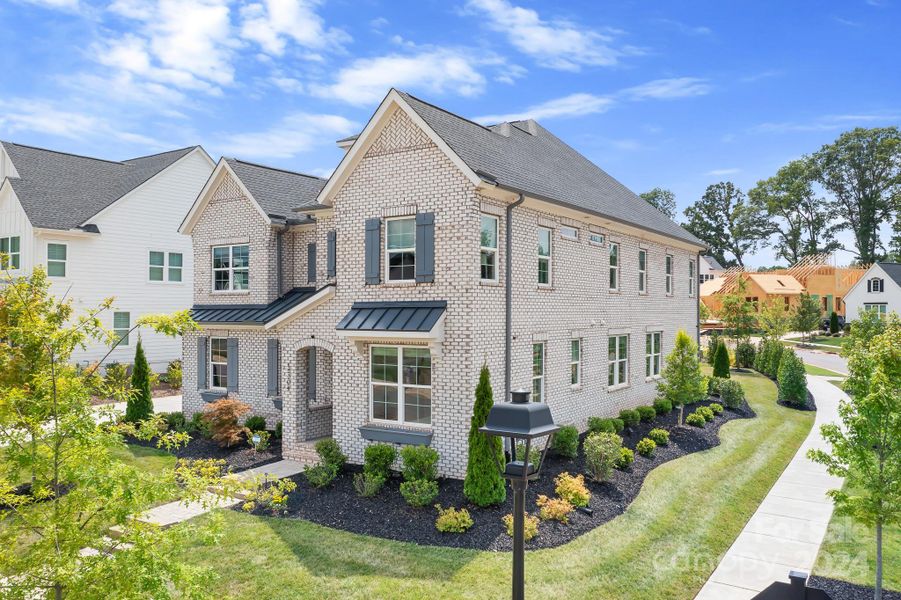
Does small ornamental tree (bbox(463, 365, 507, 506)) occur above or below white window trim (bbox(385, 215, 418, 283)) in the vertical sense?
below

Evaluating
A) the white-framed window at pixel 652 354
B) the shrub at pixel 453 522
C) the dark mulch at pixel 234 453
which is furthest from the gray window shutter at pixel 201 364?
the white-framed window at pixel 652 354

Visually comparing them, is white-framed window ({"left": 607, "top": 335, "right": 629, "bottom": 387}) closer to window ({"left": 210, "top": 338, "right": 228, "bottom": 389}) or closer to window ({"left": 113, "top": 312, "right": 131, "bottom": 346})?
window ({"left": 210, "top": 338, "right": 228, "bottom": 389})

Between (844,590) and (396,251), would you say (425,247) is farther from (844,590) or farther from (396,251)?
(844,590)

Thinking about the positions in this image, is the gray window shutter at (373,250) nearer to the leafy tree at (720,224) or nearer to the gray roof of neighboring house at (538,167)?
the gray roof of neighboring house at (538,167)

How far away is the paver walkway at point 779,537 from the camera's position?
9.87 metres

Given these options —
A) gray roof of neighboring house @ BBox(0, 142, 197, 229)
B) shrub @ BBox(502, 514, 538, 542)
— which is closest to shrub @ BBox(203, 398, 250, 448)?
shrub @ BBox(502, 514, 538, 542)

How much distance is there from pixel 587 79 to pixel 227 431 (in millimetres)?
15688

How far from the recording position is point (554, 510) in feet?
39.2

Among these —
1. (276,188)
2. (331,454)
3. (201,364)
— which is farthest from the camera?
(276,188)

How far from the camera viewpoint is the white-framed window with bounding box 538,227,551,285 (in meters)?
16.5

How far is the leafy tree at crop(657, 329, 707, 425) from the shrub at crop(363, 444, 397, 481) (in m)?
11.2

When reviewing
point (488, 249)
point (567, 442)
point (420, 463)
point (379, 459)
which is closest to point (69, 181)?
point (379, 459)

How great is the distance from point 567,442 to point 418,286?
19.1 feet

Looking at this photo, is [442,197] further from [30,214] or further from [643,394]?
[30,214]
